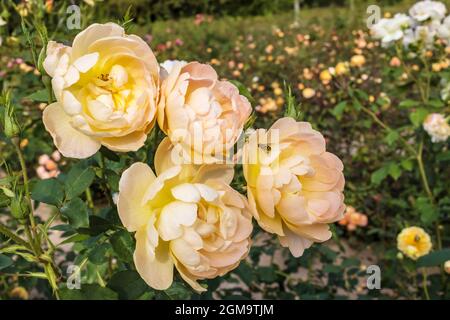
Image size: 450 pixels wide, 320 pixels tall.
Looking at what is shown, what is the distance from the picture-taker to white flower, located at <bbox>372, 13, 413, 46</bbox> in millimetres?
1645

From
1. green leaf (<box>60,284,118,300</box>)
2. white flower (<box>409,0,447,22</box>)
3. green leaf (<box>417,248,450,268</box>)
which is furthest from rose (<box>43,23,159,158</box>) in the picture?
white flower (<box>409,0,447,22</box>)

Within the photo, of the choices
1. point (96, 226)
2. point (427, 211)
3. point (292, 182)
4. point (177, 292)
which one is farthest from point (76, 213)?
point (427, 211)

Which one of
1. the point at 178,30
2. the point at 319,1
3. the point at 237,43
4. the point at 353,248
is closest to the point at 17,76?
the point at 353,248

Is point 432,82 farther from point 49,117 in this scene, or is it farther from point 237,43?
point 237,43

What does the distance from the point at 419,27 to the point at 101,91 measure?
1.31 m

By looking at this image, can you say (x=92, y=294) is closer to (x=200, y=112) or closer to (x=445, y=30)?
(x=200, y=112)

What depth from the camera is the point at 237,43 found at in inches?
194

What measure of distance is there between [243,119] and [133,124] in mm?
99

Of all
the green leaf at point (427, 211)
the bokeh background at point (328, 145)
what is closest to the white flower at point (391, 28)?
the bokeh background at point (328, 145)

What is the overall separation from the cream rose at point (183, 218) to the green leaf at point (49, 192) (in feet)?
0.67

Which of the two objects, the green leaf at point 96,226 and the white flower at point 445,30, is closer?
the green leaf at point 96,226

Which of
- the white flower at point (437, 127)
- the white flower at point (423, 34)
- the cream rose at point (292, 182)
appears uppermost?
the cream rose at point (292, 182)

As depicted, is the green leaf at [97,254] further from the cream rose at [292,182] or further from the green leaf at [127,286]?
the cream rose at [292,182]

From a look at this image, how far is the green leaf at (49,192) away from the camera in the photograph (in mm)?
692
